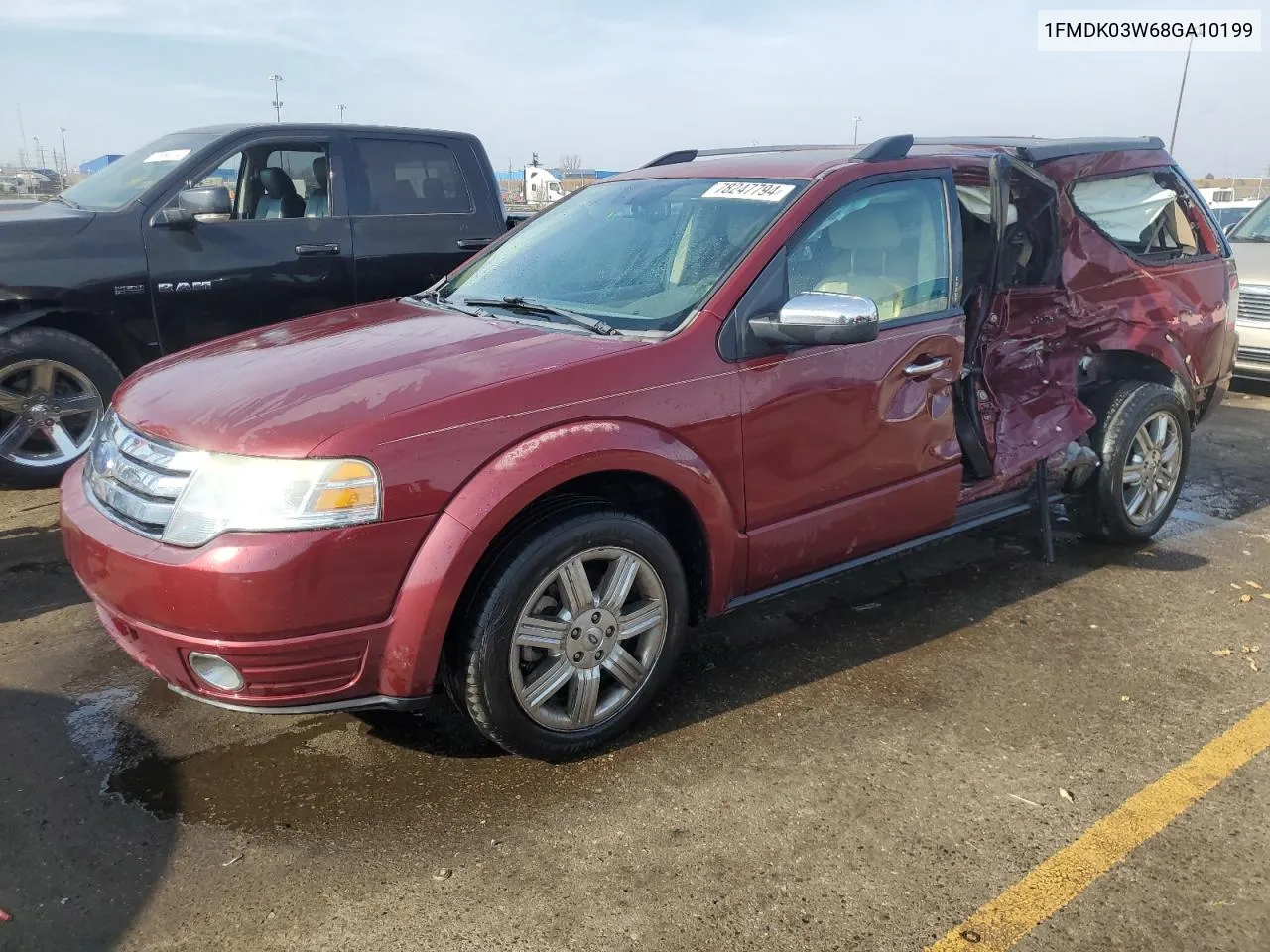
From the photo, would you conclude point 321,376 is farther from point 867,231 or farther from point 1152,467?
point 1152,467

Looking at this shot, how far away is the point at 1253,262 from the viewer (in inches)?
356

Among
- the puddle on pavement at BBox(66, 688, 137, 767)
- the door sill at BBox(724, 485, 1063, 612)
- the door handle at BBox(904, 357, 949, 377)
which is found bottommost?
the puddle on pavement at BBox(66, 688, 137, 767)

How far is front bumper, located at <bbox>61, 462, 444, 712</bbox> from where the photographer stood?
2486 millimetres

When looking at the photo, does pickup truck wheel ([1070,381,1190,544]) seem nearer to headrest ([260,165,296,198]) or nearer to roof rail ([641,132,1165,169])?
roof rail ([641,132,1165,169])

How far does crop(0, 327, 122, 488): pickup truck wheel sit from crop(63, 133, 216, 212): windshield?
2.94 ft

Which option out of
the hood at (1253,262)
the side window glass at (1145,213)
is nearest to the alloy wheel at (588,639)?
the side window glass at (1145,213)

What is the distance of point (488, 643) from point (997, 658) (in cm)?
203

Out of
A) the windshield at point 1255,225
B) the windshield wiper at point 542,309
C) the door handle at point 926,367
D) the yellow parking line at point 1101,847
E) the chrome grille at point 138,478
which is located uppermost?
the windshield at point 1255,225

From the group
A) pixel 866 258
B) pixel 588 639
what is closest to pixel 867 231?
pixel 866 258

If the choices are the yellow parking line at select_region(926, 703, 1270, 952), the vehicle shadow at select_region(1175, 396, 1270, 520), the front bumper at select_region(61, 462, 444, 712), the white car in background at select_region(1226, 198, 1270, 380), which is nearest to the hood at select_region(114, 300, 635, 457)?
the front bumper at select_region(61, 462, 444, 712)

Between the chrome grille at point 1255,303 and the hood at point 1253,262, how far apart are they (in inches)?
3.1

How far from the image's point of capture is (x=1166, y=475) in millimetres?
4961

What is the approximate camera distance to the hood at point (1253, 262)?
8828 mm

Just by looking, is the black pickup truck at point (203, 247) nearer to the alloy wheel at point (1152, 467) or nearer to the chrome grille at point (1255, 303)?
the alloy wheel at point (1152, 467)
